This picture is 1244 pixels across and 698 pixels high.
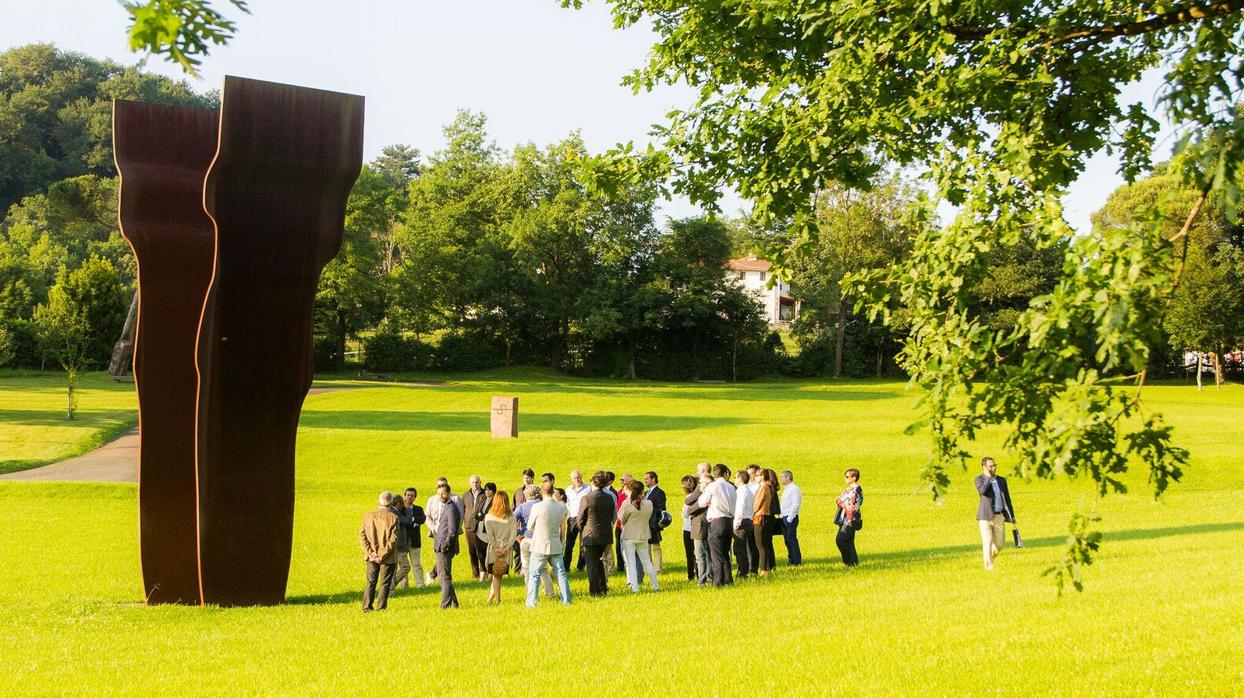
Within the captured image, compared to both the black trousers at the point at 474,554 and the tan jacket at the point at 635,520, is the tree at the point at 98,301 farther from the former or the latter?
the tan jacket at the point at 635,520

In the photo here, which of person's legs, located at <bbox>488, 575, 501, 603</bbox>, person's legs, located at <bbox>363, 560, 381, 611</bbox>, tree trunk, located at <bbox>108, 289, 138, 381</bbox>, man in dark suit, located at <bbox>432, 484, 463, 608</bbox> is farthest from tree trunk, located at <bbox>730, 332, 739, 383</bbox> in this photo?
person's legs, located at <bbox>363, 560, 381, 611</bbox>

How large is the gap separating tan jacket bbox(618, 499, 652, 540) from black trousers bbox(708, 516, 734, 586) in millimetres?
907

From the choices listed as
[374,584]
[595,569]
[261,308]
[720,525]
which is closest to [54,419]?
[261,308]

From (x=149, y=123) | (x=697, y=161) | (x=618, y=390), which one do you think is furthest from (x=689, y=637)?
(x=618, y=390)

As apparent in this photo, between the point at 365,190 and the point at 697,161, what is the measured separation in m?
53.5

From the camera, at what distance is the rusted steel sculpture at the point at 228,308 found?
1374 centimetres

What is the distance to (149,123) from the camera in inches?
584

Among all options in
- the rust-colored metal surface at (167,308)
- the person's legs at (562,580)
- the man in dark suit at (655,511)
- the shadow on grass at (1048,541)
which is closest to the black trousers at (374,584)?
the person's legs at (562,580)

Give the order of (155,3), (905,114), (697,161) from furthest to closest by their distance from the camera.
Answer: (697,161) < (905,114) < (155,3)

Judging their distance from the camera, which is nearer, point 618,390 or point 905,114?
point 905,114

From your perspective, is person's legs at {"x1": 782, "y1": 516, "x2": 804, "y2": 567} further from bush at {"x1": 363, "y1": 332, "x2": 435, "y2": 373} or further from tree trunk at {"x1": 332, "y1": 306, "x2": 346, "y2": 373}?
bush at {"x1": 363, "y1": 332, "x2": 435, "y2": 373}

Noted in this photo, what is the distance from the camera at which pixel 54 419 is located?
37.2 m

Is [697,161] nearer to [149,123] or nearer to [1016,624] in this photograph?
[1016,624]

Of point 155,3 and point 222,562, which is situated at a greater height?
point 155,3
